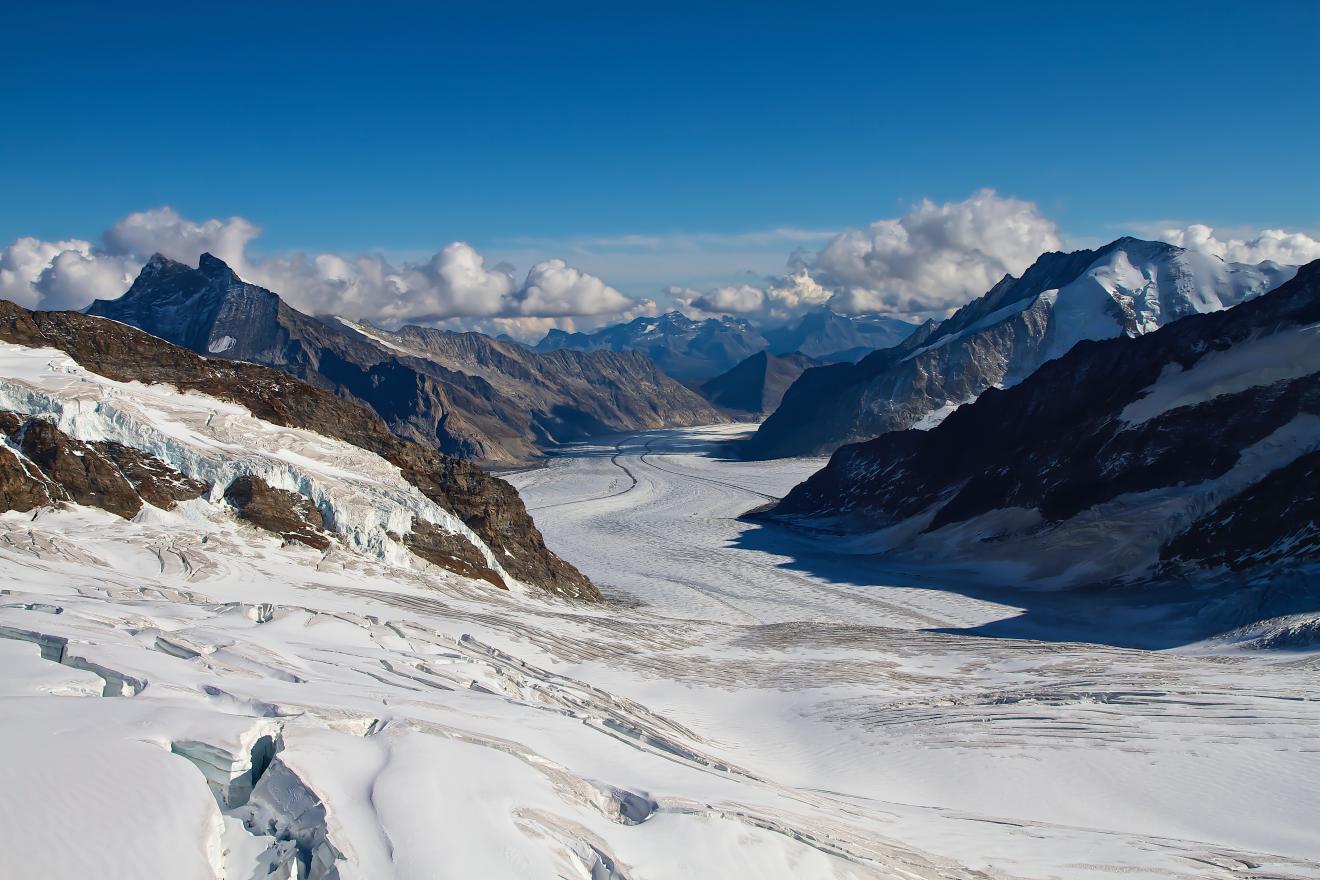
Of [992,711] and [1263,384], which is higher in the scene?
[1263,384]

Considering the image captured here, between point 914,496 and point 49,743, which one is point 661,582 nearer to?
point 914,496

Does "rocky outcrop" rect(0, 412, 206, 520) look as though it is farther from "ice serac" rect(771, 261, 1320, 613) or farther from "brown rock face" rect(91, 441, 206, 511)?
"ice serac" rect(771, 261, 1320, 613)

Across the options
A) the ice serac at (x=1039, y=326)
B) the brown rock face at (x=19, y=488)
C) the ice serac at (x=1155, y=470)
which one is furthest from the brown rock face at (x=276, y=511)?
the ice serac at (x=1039, y=326)

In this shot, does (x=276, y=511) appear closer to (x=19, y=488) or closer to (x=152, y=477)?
(x=152, y=477)

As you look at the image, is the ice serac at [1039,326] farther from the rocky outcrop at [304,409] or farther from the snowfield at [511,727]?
the snowfield at [511,727]

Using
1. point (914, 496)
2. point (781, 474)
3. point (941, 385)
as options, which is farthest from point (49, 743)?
point (941, 385)

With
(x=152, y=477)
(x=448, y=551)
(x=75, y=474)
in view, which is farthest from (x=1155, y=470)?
(x=75, y=474)
